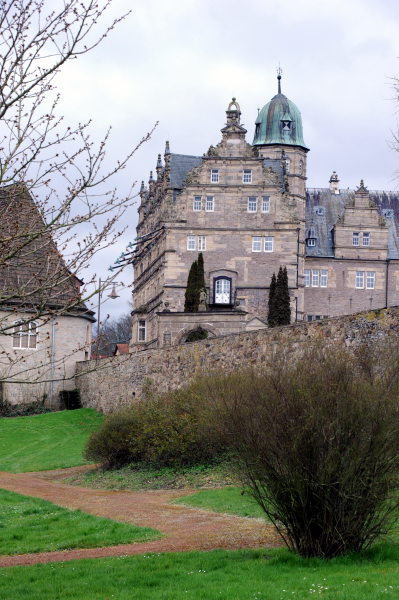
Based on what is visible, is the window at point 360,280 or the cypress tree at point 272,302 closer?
the cypress tree at point 272,302

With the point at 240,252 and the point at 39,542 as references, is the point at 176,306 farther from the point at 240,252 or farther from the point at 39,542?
the point at 39,542

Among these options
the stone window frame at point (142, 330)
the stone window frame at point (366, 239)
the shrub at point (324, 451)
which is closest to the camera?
the shrub at point (324, 451)

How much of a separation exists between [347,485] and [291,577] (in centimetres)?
133

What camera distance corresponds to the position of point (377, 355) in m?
11.5

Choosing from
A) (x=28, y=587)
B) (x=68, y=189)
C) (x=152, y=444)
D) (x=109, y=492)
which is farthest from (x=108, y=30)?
(x=152, y=444)

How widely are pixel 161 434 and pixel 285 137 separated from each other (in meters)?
50.8

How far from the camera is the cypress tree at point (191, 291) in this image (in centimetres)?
4778

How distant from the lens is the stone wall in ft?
55.3

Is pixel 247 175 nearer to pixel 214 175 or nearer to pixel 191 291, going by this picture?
pixel 214 175

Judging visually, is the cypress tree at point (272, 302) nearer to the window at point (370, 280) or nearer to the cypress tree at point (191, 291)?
the cypress tree at point (191, 291)

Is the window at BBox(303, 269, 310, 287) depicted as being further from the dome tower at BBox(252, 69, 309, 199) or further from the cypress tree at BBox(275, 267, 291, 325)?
the cypress tree at BBox(275, 267, 291, 325)

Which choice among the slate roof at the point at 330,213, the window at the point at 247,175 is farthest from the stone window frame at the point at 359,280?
the window at the point at 247,175

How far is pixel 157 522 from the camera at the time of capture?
13055mm

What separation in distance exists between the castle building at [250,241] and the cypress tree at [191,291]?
92.1 inches
